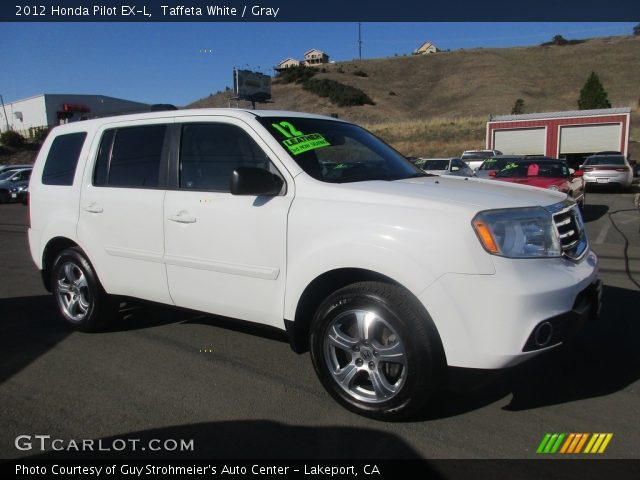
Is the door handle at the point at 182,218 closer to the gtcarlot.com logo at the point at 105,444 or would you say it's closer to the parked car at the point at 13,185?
the gtcarlot.com logo at the point at 105,444

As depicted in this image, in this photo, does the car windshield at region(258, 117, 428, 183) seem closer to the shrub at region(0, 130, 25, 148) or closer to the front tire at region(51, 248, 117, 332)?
the front tire at region(51, 248, 117, 332)

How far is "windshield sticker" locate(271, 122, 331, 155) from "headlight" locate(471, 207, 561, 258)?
4.56 ft

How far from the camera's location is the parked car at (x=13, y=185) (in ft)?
81.0

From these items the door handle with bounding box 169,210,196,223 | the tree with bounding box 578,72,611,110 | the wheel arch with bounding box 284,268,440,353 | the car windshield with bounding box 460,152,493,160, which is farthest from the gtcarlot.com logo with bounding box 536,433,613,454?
the tree with bounding box 578,72,611,110

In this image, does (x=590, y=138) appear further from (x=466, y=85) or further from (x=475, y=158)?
(x=466, y=85)

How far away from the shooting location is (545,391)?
3.57 metres

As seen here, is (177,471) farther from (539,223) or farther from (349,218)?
(539,223)

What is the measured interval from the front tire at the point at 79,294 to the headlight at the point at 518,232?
3.45 meters

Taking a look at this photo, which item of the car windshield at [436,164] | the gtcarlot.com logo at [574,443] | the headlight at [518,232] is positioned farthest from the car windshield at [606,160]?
the gtcarlot.com logo at [574,443]

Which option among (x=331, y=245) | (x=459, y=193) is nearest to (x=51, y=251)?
(x=331, y=245)

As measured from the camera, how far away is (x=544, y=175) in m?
11.8

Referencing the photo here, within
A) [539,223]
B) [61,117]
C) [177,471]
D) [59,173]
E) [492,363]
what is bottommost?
[177,471]

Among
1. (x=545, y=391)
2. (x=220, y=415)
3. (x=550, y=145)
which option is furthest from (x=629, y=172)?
(x=220, y=415)

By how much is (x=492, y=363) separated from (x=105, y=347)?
3.36m
